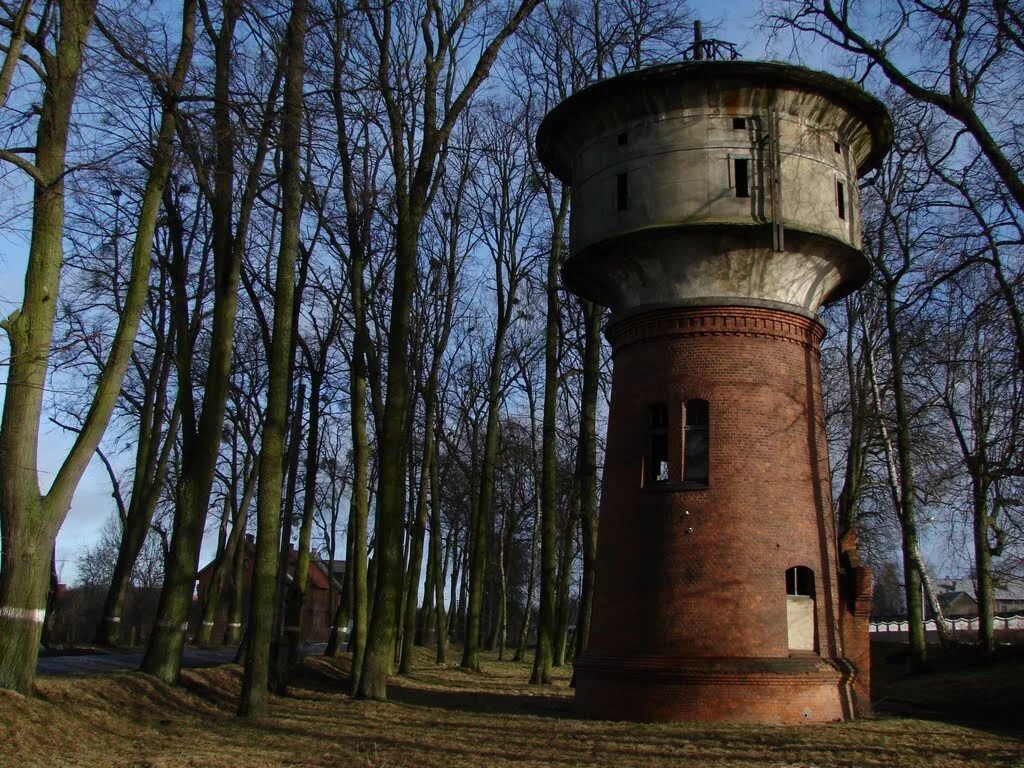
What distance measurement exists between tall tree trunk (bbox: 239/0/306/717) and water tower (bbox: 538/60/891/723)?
4983 mm

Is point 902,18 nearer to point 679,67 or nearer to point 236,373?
point 679,67

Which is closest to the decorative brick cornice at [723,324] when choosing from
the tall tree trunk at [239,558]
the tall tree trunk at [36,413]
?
the tall tree trunk at [36,413]

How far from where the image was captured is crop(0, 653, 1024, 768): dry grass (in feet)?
33.5

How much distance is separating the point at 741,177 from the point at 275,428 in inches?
317

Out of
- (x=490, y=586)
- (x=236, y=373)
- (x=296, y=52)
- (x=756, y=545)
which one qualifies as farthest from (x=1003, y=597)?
(x=296, y=52)

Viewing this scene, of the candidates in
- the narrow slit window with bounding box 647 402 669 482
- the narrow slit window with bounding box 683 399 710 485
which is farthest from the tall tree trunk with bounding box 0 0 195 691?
the narrow slit window with bounding box 683 399 710 485

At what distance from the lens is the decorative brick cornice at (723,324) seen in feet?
50.8

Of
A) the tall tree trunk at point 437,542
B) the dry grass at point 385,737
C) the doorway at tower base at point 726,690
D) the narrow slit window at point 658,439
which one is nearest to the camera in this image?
the dry grass at point 385,737

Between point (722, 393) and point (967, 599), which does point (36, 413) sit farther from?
point (967, 599)

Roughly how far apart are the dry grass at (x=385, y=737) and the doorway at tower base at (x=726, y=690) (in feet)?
1.46

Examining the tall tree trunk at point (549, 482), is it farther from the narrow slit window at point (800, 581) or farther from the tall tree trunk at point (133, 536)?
the tall tree trunk at point (133, 536)

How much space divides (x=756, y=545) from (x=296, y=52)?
9391 millimetres

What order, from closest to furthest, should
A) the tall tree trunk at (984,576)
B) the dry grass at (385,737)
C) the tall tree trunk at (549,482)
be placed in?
1. the dry grass at (385,737)
2. the tall tree trunk at (549,482)
3. the tall tree trunk at (984,576)

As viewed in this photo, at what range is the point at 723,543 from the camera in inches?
576
